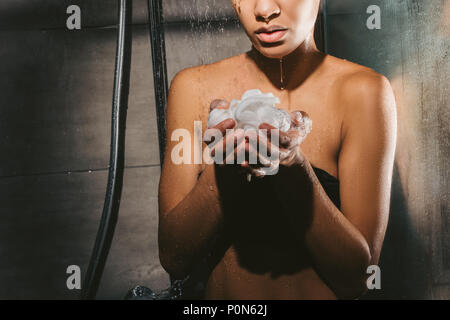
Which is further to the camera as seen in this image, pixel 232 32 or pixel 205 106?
pixel 232 32

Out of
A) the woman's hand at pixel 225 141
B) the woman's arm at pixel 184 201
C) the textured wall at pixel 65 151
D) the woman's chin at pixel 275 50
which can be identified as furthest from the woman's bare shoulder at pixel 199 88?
the textured wall at pixel 65 151

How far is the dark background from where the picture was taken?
982 millimetres

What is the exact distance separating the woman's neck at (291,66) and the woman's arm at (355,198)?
86mm

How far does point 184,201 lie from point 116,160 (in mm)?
434

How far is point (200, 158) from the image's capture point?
0.74 m

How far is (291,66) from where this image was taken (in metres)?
0.75

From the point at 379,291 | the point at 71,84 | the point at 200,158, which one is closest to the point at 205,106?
the point at 200,158

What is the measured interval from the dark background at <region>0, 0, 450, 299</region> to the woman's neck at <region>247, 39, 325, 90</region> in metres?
0.27

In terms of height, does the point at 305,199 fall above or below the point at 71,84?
below

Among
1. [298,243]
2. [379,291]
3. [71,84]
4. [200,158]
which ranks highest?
[71,84]

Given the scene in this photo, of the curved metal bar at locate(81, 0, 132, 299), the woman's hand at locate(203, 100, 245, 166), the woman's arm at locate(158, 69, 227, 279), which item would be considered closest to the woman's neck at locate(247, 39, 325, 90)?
the woman's arm at locate(158, 69, 227, 279)

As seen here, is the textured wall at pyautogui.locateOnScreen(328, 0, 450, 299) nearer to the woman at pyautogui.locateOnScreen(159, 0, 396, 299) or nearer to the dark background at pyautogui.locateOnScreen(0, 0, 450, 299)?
the dark background at pyautogui.locateOnScreen(0, 0, 450, 299)

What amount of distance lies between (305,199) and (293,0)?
328 millimetres
